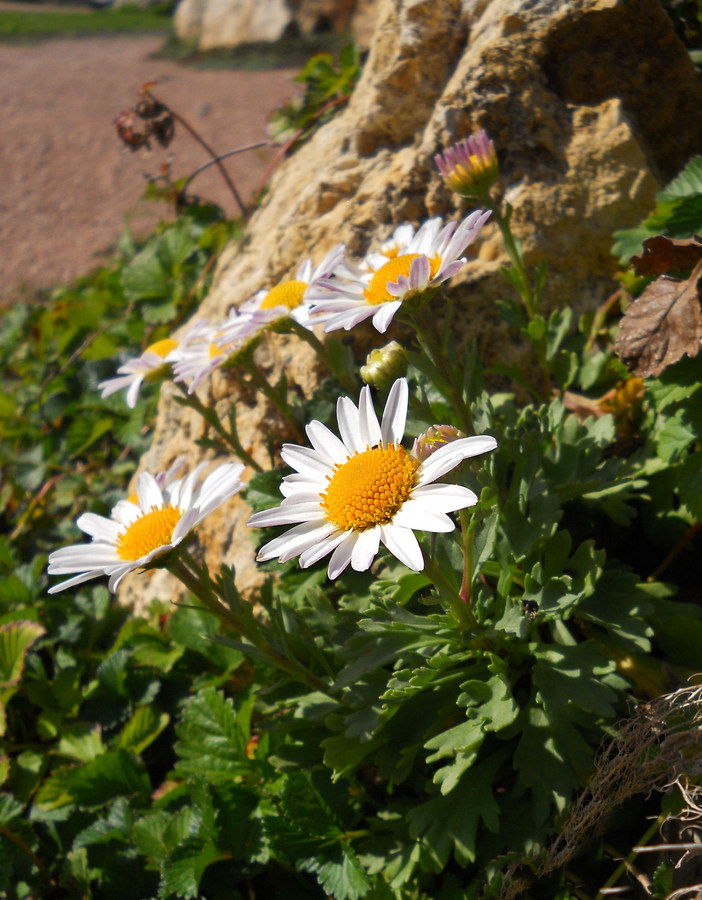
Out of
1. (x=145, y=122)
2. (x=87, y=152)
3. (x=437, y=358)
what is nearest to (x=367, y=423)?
(x=437, y=358)

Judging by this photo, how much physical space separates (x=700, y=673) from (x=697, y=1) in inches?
86.6

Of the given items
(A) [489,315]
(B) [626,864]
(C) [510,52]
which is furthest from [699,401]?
(C) [510,52]

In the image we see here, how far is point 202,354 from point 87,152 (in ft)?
21.4

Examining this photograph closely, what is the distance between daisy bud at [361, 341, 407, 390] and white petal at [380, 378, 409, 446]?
0.44 feet

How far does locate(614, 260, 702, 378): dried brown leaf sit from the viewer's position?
165 centimetres

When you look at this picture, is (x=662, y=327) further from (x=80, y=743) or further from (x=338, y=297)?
(x=80, y=743)

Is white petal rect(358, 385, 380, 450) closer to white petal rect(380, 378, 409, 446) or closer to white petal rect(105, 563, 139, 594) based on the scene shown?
white petal rect(380, 378, 409, 446)

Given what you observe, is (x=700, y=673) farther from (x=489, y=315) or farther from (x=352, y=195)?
(x=352, y=195)

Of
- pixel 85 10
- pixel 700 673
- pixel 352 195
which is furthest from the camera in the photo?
pixel 85 10

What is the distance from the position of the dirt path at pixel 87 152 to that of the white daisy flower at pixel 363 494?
14.5 feet

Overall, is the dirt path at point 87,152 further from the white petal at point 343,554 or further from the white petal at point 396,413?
the white petal at point 343,554

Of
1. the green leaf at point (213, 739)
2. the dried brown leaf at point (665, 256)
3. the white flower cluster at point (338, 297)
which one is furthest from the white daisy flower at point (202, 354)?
the dried brown leaf at point (665, 256)

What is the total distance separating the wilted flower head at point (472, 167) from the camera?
191cm

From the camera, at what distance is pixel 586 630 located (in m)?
1.85
